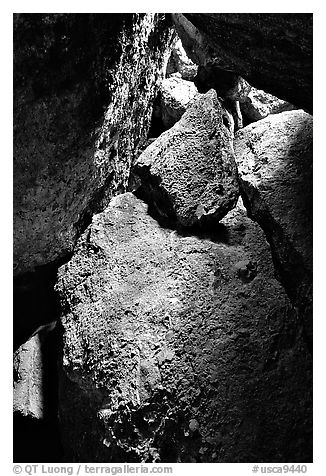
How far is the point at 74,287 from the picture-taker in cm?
81

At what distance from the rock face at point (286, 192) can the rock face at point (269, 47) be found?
74 millimetres

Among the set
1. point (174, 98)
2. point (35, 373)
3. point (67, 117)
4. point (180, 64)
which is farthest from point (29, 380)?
point (180, 64)

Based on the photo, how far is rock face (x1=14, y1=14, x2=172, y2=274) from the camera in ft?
2.31

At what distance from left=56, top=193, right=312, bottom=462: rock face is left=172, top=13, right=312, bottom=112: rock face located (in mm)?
193

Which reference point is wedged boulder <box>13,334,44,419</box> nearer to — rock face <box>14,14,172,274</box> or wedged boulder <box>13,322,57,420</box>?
wedged boulder <box>13,322,57,420</box>

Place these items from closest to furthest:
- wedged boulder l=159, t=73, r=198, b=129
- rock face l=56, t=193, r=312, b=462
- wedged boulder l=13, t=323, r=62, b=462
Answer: rock face l=56, t=193, r=312, b=462 < wedged boulder l=13, t=323, r=62, b=462 < wedged boulder l=159, t=73, r=198, b=129

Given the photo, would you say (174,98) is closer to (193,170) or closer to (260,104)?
(260,104)

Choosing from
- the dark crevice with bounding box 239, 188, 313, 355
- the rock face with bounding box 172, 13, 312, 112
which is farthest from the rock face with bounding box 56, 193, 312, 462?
the rock face with bounding box 172, 13, 312, 112

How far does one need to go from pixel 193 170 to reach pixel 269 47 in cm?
19

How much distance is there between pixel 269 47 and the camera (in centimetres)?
72

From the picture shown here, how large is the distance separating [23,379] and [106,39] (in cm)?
47

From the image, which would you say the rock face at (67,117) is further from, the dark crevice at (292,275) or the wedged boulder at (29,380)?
the dark crevice at (292,275)

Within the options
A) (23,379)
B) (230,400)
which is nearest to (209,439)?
(230,400)

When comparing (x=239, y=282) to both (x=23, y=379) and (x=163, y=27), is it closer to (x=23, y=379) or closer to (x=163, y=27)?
(x=23, y=379)
